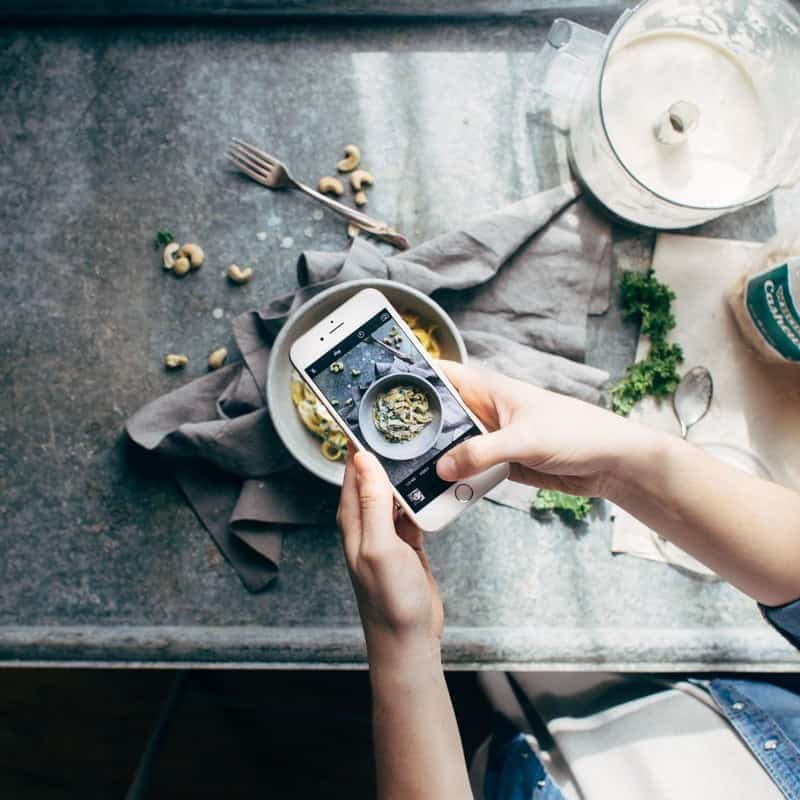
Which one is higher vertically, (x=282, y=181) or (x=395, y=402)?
(x=282, y=181)

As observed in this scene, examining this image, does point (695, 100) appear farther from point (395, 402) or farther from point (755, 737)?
point (755, 737)

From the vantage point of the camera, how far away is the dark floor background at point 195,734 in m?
1.28

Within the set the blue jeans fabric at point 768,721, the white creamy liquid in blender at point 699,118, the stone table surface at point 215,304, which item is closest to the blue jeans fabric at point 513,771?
the stone table surface at point 215,304

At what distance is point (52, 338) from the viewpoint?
0.94 m

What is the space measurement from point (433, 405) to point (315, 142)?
0.41 m

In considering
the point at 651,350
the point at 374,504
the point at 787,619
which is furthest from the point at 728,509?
the point at 374,504

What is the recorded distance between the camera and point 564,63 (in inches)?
36.8

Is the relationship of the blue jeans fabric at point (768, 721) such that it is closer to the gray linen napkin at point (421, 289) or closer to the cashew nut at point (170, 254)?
the gray linen napkin at point (421, 289)

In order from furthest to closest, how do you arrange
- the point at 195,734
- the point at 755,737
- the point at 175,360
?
the point at 195,734
the point at 175,360
the point at 755,737

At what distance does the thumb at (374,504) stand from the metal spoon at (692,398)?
0.42m

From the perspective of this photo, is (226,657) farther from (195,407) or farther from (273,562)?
(195,407)

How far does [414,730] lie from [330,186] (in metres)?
0.63

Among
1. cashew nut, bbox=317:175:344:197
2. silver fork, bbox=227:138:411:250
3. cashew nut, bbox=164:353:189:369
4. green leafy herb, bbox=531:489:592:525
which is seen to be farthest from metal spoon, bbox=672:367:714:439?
cashew nut, bbox=164:353:189:369

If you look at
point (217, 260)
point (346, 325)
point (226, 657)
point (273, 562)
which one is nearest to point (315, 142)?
point (217, 260)
